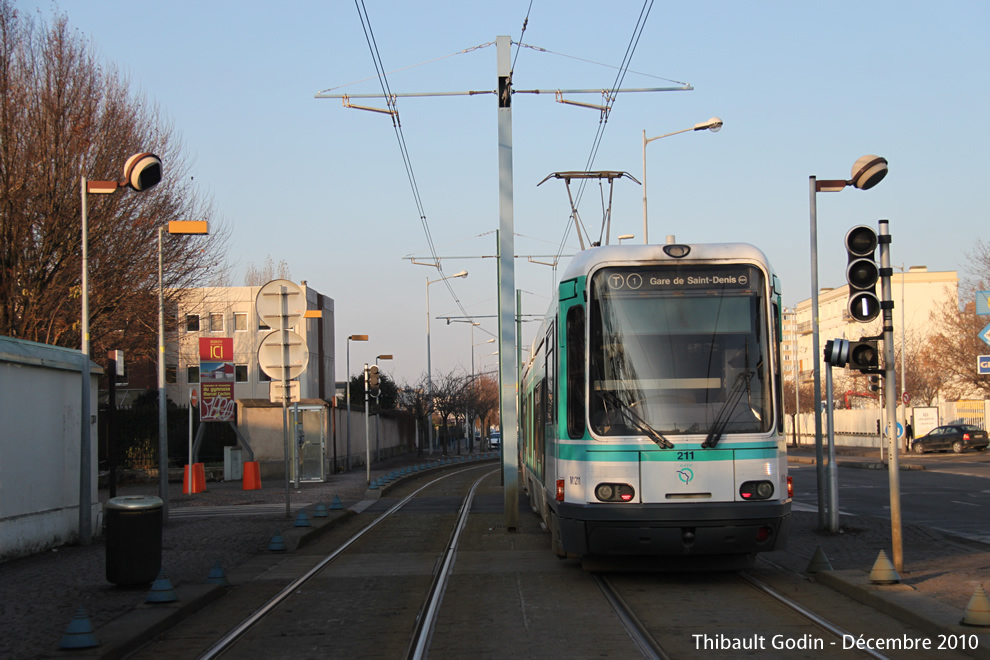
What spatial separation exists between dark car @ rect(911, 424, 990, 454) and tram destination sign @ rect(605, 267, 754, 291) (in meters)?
42.0

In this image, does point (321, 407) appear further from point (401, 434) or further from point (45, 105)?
point (401, 434)

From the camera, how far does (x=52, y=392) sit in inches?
541

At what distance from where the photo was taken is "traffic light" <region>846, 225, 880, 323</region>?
31.1 ft

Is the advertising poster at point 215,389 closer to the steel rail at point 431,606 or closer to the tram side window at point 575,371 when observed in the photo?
the steel rail at point 431,606

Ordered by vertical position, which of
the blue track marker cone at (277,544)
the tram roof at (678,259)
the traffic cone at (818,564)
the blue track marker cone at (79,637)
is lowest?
Result: the blue track marker cone at (277,544)

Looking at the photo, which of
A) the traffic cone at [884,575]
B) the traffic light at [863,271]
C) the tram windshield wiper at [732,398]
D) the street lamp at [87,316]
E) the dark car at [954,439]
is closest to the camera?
the traffic cone at [884,575]

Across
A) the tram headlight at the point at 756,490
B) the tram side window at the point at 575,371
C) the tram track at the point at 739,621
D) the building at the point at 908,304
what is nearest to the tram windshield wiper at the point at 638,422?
the tram side window at the point at 575,371

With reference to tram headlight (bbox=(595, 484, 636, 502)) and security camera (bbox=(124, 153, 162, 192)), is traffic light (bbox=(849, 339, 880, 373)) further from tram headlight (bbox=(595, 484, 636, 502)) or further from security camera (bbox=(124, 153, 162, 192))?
security camera (bbox=(124, 153, 162, 192))

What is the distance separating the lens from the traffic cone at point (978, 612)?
6.75 m

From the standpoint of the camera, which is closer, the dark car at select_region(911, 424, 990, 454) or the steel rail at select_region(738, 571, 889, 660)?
the steel rail at select_region(738, 571, 889, 660)

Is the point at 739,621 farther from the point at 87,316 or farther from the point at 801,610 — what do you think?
the point at 87,316

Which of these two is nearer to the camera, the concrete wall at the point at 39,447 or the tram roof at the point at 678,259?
the tram roof at the point at 678,259

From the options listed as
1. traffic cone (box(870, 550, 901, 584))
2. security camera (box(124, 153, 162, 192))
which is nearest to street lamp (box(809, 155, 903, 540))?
traffic cone (box(870, 550, 901, 584))

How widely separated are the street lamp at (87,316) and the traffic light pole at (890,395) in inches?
390
